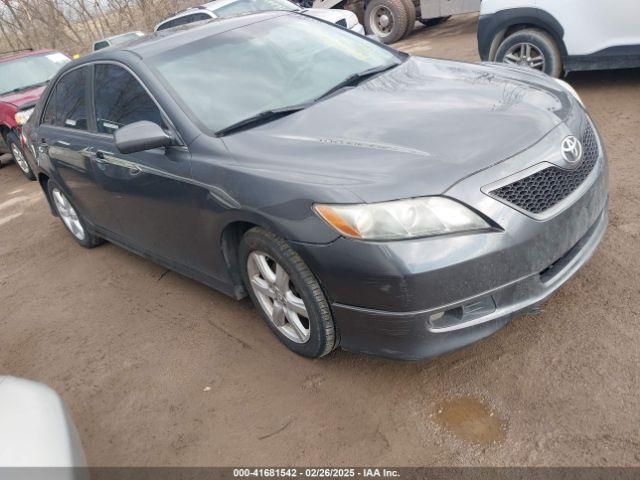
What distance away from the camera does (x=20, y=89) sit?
876 centimetres

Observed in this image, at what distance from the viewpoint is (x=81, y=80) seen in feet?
13.2

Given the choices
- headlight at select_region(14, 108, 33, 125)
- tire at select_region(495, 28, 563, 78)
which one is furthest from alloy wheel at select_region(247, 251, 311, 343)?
headlight at select_region(14, 108, 33, 125)

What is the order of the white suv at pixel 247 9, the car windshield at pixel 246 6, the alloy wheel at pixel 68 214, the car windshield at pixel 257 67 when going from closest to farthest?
the car windshield at pixel 257 67 → the alloy wheel at pixel 68 214 → the white suv at pixel 247 9 → the car windshield at pixel 246 6

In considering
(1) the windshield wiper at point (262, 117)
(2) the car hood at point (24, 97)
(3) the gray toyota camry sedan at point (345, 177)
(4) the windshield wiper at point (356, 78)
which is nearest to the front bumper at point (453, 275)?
(3) the gray toyota camry sedan at point (345, 177)

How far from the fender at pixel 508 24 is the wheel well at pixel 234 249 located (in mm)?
4273

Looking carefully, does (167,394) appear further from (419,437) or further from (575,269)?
(575,269)

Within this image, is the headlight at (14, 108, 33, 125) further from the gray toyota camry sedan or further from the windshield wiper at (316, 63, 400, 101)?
the windshield wiper at (316, 63, 400, 101)

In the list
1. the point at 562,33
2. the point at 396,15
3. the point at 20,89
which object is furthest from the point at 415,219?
the point at 396,15

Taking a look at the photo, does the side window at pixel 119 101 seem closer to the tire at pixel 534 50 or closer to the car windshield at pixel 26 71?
the tire at pixel 534 50

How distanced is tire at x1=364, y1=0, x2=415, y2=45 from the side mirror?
31.1ft

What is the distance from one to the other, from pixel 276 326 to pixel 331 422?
650mm

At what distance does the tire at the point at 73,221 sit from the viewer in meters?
4.86

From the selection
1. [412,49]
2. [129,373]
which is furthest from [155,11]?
[129,373]

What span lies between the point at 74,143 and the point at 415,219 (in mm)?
2973
